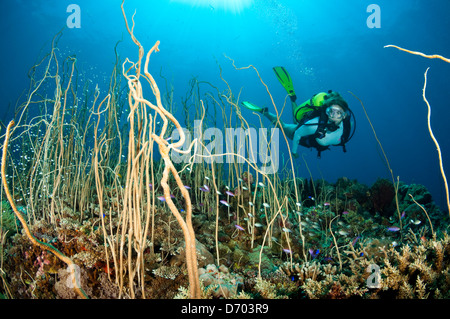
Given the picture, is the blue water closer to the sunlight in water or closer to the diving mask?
the sunlight in water

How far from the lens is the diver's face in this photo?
6776 millimetres

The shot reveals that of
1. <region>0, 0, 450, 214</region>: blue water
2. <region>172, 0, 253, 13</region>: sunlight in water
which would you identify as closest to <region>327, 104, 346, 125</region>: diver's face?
<region>0, 0, 450, 214</region>: blue water

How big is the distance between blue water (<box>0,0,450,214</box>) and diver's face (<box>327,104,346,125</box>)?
30.3 ft

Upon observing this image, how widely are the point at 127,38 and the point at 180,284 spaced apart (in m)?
34.8

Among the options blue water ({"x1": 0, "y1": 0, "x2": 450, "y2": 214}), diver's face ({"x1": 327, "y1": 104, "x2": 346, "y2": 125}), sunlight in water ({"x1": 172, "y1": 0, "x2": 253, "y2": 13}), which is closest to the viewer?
diver's face ({"x1": 327, "y1": 104, "x2": 346, "y2": 125})

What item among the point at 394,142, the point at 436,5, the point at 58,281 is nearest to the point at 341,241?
the point at 58,281

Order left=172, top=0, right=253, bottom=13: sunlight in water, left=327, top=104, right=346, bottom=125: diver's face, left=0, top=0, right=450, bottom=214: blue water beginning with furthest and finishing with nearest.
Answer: left=172, top=0, right=253, bottom=13: sunlight in water < left=0, top=0, right=450, bottom=214: blue water < left=327, top=104, right=346, bottom=125: diver's face

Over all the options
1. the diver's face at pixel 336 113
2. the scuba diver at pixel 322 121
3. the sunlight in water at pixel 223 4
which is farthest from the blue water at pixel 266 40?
the diver's face at pixel 336 113

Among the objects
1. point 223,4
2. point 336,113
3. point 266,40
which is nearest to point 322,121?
point 336,113

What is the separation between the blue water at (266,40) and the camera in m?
21.5

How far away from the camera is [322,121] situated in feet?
22.6

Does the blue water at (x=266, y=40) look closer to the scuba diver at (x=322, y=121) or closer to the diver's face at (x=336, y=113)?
the scuba diver at (x=322, y=121)

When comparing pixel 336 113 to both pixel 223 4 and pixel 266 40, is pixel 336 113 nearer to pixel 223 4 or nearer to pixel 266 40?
pixel 223 4

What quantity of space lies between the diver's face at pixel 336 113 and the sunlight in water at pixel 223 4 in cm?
2194
